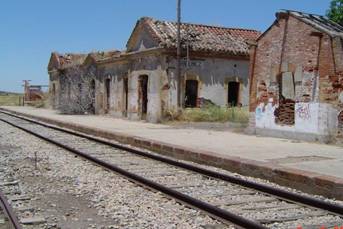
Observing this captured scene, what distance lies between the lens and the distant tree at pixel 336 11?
26453 millimetres

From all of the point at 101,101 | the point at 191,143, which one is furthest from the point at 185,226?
the point at 101,101

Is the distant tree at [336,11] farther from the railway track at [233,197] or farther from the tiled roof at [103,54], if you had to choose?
the railway track at [233,197]

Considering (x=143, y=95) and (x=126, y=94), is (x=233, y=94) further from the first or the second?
(x=126, y=94)

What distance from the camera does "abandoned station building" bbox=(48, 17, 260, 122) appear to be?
86.6ft

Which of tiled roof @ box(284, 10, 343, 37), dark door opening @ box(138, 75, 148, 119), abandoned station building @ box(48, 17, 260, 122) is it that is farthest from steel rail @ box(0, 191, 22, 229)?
dark door opening @ box(138, 75, 148, 119)

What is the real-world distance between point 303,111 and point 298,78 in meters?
1.14

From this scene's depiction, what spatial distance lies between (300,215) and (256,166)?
3575 mm

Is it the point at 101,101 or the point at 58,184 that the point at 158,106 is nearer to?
the point at 101,101

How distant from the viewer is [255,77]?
1944 centimetres

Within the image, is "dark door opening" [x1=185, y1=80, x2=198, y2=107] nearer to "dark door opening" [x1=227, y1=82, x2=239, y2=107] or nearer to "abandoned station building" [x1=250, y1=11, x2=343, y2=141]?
"dark door opening" [x1=227, y1=82, x2=239, y2=107]

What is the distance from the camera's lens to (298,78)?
1725 centimetres

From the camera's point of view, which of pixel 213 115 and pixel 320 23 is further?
pixel 213 115

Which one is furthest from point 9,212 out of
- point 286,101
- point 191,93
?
point 191,93

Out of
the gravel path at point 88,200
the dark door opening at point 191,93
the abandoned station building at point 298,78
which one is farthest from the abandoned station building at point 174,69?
the gravel path at point 88,200
